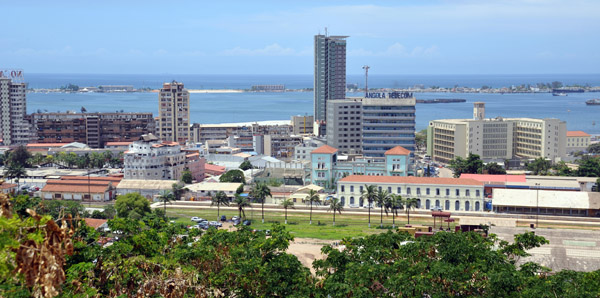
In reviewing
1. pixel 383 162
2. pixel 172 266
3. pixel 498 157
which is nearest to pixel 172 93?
pixel 383 162

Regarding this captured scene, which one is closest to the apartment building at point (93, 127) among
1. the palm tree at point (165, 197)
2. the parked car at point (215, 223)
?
the palm tree at point (165, 197)

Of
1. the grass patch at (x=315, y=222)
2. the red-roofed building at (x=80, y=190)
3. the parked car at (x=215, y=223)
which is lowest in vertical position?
the grass patch at (x=315, y=222)

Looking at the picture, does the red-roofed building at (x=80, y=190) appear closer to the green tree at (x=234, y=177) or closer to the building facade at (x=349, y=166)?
the green tree at (x=234, y=177)

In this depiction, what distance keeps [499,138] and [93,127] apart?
51.1m

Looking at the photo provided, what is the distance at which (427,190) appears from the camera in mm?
55344

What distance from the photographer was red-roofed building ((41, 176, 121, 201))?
195ft

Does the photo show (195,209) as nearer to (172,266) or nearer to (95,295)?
(172,266)

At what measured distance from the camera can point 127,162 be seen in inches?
2522

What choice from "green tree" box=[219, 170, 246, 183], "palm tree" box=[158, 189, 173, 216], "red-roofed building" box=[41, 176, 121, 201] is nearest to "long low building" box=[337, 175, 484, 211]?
"green tree" box=[219, 170, 246, 183]

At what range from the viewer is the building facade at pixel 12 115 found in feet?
304

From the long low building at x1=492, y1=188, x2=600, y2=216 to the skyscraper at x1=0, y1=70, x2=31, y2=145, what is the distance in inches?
2537

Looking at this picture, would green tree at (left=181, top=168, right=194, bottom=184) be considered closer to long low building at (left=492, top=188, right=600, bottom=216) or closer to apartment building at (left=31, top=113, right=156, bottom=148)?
long low building at (left=492, top=188, right=600, bottom=216)

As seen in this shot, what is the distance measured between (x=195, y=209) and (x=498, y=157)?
136ft

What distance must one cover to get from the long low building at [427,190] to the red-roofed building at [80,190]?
1964 centimetres
